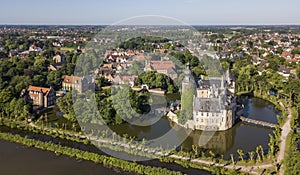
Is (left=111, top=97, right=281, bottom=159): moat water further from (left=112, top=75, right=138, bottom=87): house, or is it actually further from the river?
(left=112, top=75, right=138, bottom=87): house

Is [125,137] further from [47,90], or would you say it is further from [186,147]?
[47,90]

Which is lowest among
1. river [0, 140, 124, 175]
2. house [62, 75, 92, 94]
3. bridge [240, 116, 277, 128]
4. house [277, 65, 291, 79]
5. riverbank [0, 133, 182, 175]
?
river [0, 140, 124, 175]

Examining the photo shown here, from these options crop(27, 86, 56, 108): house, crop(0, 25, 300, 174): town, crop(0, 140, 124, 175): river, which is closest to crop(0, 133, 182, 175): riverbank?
crop(0, 25, 300, 174): town

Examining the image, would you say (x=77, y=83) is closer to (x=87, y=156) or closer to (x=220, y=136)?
(x=87, y=156)

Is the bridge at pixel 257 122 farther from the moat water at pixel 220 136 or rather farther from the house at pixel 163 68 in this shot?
the house at pixel 163 68

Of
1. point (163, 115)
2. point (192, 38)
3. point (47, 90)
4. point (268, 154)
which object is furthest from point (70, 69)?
point (192, 38)

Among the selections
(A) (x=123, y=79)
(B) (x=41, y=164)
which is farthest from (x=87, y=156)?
(A) (x=123, y=79)
